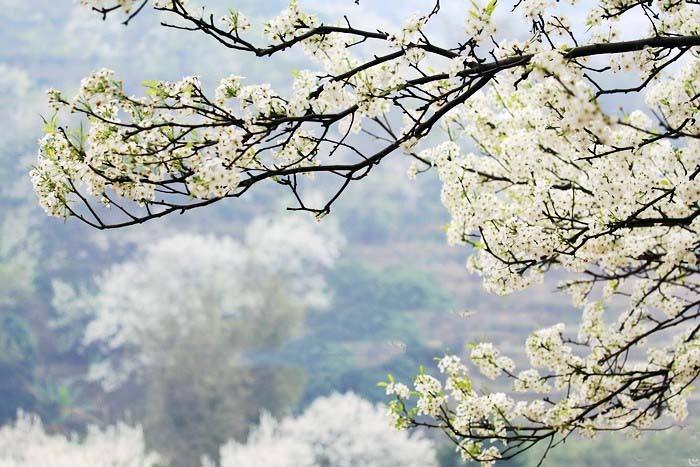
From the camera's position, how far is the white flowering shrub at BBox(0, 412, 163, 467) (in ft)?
30.6

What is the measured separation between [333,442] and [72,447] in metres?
3.24

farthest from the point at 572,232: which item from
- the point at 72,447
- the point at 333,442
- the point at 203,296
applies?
the point at 203,296

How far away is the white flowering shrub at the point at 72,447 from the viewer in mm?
9336

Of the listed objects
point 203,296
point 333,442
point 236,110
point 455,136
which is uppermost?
point 203,296

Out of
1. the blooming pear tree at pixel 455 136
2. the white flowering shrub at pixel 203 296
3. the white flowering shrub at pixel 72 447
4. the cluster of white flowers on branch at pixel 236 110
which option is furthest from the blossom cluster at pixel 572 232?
the white flowering shrub at pixel 203 296

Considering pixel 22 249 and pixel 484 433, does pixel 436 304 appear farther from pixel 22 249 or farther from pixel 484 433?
pixel 484 433

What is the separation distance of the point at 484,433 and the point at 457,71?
4.10ft

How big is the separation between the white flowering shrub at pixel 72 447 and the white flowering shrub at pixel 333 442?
1.13 m

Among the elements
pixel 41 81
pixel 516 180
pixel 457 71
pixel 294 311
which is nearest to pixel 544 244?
pixel 457 71

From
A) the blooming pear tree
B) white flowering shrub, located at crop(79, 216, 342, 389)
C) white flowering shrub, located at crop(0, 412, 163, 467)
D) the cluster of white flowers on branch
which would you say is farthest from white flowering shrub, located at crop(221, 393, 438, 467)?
the cluster of white flowers on branch

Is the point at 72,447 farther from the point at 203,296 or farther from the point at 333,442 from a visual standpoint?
the point at 333,442

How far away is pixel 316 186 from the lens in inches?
→ 571

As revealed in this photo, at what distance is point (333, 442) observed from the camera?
9.70 meters

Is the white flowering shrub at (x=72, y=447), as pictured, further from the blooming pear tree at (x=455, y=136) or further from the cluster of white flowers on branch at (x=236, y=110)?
the cluster of white flowers on branch at (x=236, y=110)
